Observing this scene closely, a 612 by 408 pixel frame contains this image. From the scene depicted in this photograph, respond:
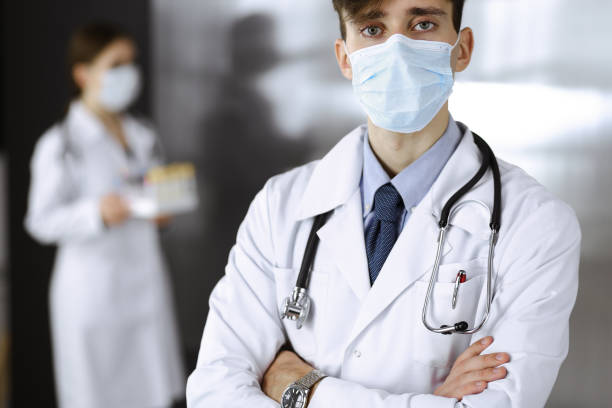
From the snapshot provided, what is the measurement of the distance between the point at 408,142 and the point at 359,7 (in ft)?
0.80

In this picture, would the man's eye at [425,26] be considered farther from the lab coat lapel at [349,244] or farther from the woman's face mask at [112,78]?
the woman's face mask at [112,78]

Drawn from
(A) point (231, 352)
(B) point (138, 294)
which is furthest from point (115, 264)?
(A) point (231, 352)

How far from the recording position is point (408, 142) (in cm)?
115

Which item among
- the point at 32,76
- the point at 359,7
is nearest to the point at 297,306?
the point at 359,7

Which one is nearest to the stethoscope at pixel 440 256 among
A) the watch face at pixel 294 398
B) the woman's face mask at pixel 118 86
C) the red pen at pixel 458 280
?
the red pen at pixel 458 280

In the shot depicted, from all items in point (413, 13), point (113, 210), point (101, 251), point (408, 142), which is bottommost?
point (101, 251)

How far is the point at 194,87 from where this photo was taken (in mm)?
1892

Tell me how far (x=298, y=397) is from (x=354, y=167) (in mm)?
410

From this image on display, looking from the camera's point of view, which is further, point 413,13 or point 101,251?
point 101,251

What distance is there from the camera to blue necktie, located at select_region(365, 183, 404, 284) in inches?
44.1

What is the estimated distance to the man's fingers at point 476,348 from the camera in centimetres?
99

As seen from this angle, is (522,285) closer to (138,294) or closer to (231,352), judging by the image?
(231,352)

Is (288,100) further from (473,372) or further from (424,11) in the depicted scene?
(473,372)

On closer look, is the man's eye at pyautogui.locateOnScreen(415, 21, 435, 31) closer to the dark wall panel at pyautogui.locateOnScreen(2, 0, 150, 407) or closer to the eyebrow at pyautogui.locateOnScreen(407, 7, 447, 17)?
the eyebrow at pyautogui.locateOnScreen(407, 7, 447, 17)
